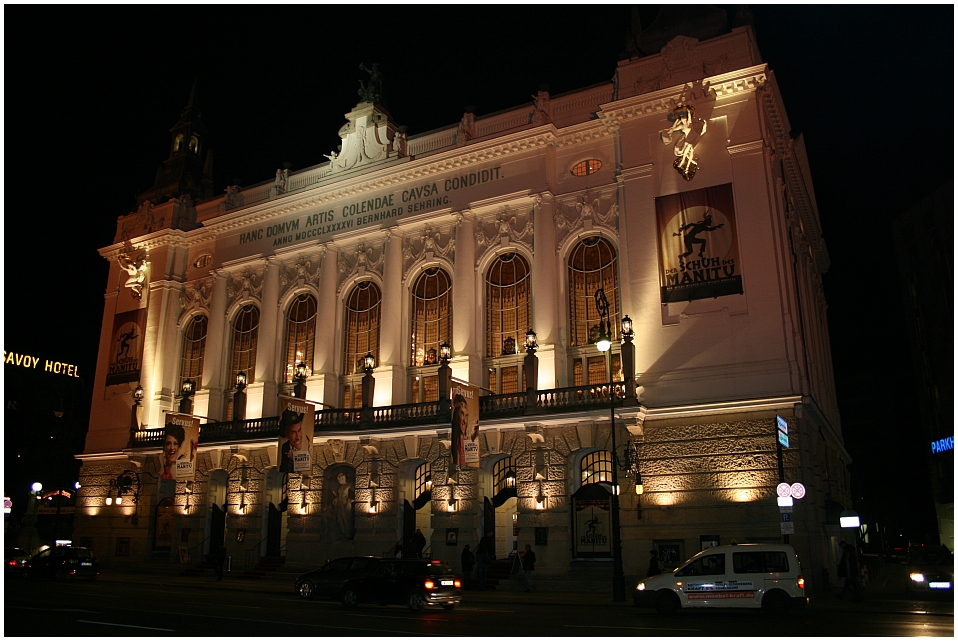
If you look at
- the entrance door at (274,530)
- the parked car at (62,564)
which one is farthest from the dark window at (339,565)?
the entrance door at (274,530)

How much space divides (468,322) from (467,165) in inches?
325

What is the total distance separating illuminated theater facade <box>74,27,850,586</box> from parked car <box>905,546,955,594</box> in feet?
10.5

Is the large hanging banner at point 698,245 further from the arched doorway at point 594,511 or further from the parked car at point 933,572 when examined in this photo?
the parked car at point 933,572

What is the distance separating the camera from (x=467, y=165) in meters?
37.2

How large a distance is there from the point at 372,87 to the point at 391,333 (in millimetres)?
14825

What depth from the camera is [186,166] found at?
5041 centimetres

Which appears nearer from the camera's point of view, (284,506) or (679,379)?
(679,379)

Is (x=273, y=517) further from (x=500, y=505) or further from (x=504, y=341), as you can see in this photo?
(x=504, y=341)

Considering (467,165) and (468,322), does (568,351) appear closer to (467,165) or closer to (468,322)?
(468,322)

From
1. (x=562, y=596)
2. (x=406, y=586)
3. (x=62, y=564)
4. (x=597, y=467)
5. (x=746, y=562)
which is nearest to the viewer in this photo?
(x=746, y=562)

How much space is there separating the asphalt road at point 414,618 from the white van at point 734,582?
0.39 meters

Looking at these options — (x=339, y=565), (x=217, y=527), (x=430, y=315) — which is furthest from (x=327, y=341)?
(x=339, y=565)

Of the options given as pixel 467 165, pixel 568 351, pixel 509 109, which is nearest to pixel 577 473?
pixel 568 351

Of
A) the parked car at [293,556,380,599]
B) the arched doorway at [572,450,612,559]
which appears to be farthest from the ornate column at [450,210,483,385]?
the parked car at [293,556,380,599]
